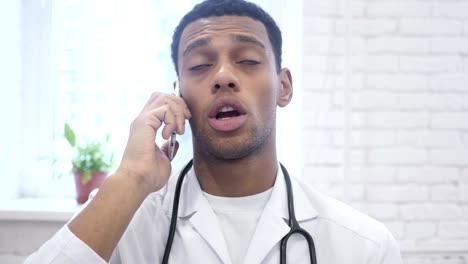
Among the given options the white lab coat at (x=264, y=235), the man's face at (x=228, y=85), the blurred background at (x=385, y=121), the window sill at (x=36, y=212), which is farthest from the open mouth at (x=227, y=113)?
the window sill at (x=36, y=212)

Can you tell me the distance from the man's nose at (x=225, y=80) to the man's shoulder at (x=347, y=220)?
41cm

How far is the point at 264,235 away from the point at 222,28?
1.87 ft

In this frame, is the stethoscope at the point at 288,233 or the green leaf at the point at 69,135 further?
the green leaf at the point at 69,135

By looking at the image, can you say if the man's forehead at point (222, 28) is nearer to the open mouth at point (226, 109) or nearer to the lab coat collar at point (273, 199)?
the open mouth at point (226, 109)

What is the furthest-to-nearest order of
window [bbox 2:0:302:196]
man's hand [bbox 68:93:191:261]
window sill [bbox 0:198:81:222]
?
window [bbox 2:0:302:196]
window sill [bbox 0:198:81:222]
man's hand [bbox 68:93:191:261]

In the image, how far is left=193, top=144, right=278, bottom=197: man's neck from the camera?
1101 mm

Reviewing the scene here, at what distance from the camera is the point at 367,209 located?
1.64m

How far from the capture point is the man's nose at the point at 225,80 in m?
1.02

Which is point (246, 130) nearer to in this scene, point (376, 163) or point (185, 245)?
point (185, 245)

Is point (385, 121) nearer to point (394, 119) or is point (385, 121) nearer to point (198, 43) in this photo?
point (394, 119)

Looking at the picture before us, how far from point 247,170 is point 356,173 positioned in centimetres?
71

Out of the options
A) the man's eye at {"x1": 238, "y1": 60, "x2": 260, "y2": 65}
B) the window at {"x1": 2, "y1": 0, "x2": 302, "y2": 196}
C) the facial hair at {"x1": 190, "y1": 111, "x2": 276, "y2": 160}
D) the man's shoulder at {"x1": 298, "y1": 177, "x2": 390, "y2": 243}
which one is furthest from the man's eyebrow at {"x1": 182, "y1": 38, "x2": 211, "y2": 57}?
the window at {"x1": 2, "y1": 0, "x2": 302, "y2": 196}

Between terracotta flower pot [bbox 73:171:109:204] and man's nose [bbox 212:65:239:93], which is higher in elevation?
man's nose [bbox 212:65:239:93]

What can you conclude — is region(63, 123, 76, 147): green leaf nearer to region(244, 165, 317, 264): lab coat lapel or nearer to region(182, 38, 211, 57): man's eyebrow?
region(182, 38, 211, 57): man's eyebrow
